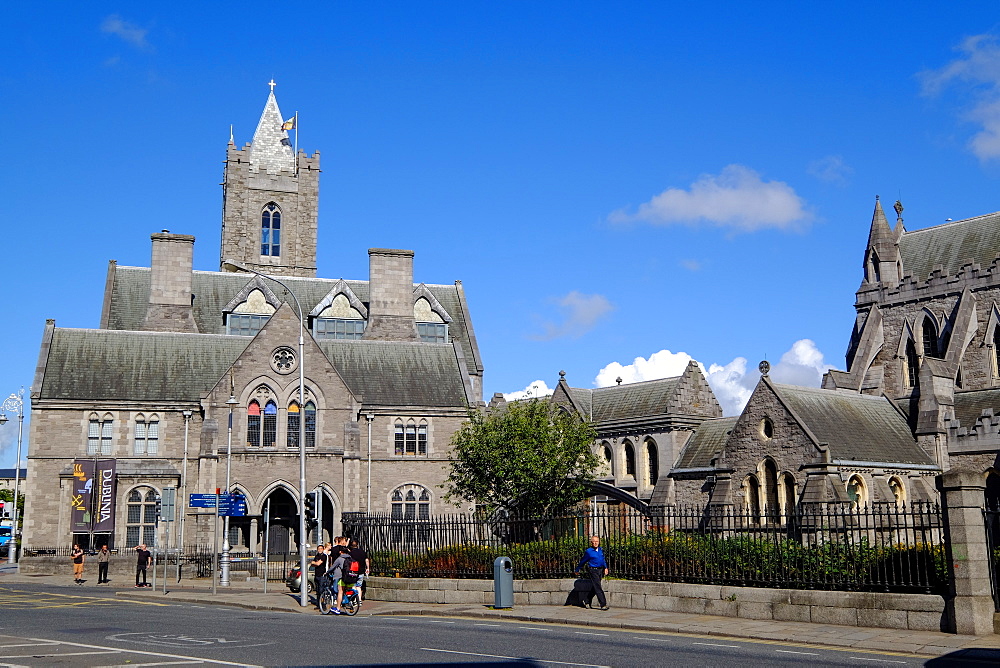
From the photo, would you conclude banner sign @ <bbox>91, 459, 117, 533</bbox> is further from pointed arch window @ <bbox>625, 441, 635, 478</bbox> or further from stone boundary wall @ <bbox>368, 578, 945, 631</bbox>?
pointed arch window @ <bbox>625, 441, 635, 478</bbox>

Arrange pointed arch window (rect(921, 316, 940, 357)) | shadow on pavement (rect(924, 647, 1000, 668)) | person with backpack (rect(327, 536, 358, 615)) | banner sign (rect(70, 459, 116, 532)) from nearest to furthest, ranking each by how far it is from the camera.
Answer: shadow on pavement (rect(924, 647, 1000, 668)), person with backpack (rect(327, 536, 358, 615)), banner sign (rect(70, 459, 116, 532)), pointed arch window (rect(921, 316, 940, 357))

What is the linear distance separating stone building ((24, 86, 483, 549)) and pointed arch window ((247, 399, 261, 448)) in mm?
68

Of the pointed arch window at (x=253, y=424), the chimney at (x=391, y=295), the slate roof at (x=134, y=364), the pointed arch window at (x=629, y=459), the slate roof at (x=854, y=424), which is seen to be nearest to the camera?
the slate roof at (x=854, y=424)

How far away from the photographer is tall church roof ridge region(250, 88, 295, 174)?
72.7 meters

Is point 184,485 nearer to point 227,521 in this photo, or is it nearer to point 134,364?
point 134,364

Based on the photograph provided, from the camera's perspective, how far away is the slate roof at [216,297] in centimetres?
5906

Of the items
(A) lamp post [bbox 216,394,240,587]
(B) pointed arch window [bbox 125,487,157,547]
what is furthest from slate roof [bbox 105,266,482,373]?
(B) pointed arch window [bbox 125,487,157,547]

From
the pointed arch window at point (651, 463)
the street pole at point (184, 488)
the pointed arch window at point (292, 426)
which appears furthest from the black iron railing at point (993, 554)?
the pointed arch window at point (292, 426)

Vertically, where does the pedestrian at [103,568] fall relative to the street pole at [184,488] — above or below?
below

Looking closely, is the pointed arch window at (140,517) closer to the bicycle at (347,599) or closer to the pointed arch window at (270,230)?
the pointed arch window at (270,230)

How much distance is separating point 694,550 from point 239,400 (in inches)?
1247

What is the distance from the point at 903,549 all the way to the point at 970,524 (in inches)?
78.7

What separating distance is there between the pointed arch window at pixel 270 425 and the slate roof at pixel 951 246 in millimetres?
35450

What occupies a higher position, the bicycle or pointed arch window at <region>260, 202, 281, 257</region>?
pointed arch window at <region>260, 202, 281, 257</region>
